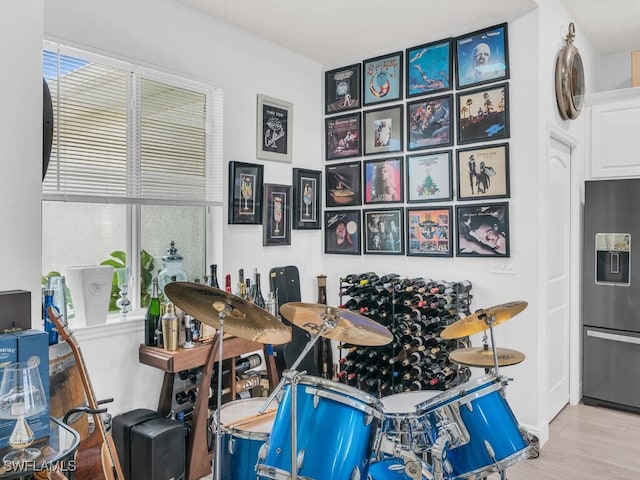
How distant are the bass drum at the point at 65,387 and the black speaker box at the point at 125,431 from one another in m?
0.59

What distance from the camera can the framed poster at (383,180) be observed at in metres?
3.81

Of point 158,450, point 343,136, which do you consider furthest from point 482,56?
point 158,450

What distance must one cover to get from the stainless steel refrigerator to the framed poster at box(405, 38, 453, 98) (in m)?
1.48

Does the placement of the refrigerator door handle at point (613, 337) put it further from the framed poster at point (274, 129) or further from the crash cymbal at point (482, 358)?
the framed poster at point (274, 129)

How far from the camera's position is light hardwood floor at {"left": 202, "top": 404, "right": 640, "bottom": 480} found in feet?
8.95

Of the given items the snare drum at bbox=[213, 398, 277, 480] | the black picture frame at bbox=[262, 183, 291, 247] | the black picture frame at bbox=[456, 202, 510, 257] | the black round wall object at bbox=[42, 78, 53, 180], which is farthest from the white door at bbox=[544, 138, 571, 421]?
the black round wall object at bbox=[42, 78, 53, 180]

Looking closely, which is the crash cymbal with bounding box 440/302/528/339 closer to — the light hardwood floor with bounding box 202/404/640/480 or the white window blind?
the light hardwood floor with bounding box 202/404/640/480

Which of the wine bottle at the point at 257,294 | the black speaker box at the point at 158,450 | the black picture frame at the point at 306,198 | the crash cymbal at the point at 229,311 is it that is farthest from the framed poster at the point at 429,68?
the black speaker box at the point at 158,450

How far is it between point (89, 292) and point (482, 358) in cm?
212

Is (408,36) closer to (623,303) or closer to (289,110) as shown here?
(289,110)

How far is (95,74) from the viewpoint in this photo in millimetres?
2656

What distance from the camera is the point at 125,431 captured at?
2.47 meters

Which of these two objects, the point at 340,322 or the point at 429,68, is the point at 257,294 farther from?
the point at 429,68

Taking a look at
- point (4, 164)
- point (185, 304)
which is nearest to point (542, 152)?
point (185, 304)
